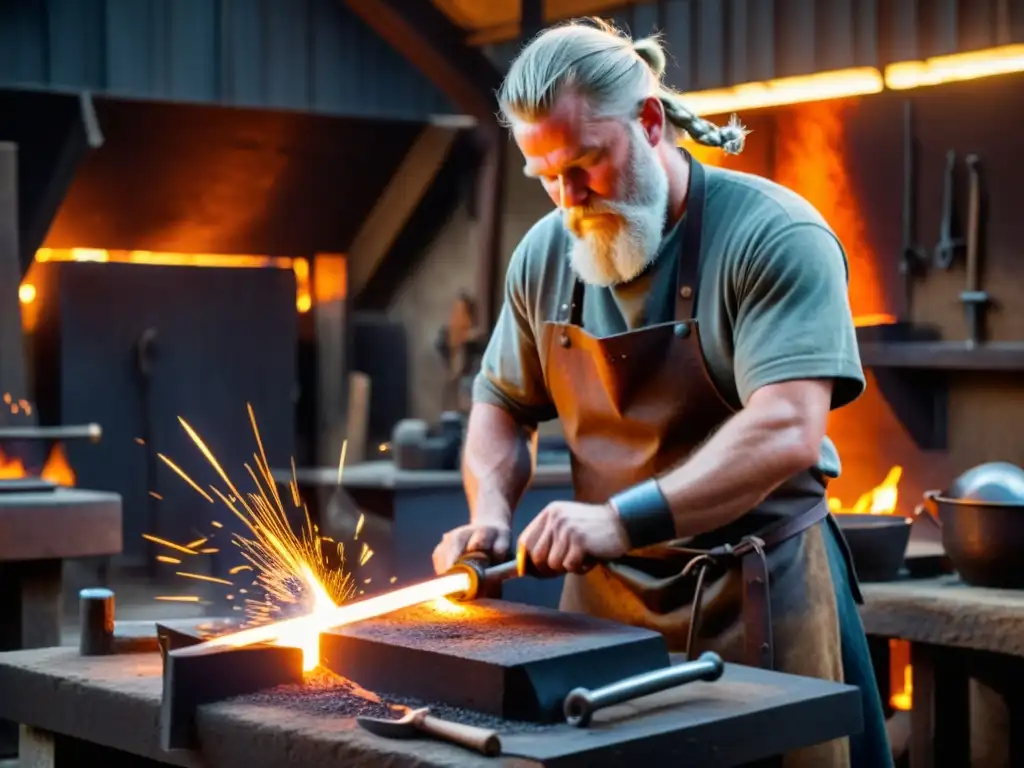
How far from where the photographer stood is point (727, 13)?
20.5 feet

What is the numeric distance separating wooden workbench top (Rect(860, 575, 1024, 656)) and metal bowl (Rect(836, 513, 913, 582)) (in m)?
0.05

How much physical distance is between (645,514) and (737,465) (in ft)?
0.55

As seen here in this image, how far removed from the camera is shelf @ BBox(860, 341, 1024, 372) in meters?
5.09

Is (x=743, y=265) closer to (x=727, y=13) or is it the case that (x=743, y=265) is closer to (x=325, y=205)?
(x=727, y=13)

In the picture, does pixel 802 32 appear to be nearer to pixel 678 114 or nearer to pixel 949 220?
pixel 949 220

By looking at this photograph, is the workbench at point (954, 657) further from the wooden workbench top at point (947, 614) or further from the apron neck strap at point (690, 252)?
the apron neck strap at point (690, 252)

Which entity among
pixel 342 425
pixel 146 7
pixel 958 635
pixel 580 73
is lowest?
pixel 958 635

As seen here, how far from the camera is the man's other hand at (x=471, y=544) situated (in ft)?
8.55

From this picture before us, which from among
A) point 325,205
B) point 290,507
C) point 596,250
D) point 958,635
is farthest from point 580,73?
point 325,205

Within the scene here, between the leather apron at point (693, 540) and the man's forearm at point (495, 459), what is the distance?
209 millimetres

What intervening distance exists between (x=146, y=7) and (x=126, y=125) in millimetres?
560

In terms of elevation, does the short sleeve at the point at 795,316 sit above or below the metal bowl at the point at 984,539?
above

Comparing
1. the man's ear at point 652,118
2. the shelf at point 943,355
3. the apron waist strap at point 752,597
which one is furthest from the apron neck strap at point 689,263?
the shelf at point 943,355

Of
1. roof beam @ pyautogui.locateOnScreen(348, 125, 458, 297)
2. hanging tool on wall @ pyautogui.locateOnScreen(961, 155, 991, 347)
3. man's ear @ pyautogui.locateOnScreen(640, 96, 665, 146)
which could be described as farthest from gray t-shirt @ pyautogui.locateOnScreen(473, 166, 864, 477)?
roof beam @ pyautogui.locateOnScreen(348, 125, 458, 297)
